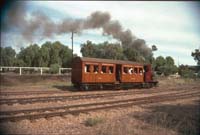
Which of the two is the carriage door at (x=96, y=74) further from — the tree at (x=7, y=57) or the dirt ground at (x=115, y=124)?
the tree at (x=7, y=57)

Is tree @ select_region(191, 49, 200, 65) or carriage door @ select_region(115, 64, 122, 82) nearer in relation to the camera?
carriage door @ select_region(115, 64, 122, 82)

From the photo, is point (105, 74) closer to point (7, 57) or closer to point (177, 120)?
point (177, 120)

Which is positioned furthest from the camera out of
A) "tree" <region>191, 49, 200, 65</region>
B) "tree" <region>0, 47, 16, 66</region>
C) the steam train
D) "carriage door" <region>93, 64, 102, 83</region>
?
"tree" <region>0, 47, 16, 66</region>

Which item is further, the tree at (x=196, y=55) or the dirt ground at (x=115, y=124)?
the tree at (x=196, y=55)

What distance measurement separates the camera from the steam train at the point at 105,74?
78.6 feet

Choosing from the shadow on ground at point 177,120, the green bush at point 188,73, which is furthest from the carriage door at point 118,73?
the green bush at point 188,73

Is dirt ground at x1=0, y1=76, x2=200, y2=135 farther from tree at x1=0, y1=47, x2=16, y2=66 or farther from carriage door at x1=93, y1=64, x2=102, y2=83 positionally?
tree at x1=0, y1=47, x2=16, y2=66

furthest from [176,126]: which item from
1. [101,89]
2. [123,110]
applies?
[101,89]

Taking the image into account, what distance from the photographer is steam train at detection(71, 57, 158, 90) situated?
2396cm

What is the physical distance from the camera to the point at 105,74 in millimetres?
25141

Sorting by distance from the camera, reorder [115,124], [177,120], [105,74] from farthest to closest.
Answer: [105,74] < [177,120] < [115,124]

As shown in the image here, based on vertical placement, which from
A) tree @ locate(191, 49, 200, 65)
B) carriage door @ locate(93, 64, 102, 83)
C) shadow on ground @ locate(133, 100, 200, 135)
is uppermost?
tree @ locate(191, 49, 200, 65)

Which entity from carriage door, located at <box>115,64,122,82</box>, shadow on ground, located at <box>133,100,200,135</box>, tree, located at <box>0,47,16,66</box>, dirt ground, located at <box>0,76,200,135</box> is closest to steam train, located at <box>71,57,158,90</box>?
carriage door, located at <box>115,64,122,82</box>

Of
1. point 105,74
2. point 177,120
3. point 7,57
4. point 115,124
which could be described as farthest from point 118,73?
point 7,57
